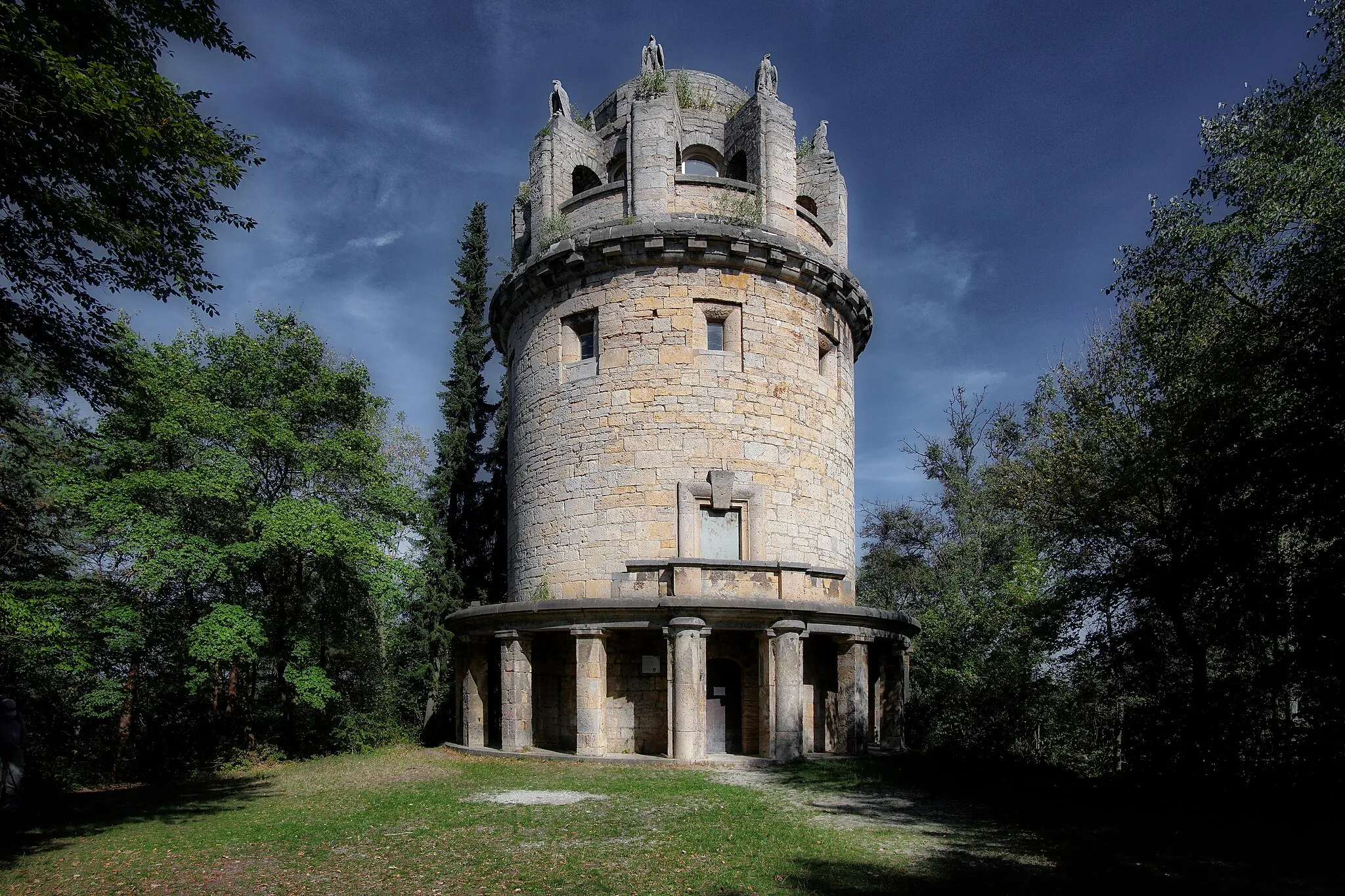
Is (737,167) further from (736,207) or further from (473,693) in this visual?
(473,693)

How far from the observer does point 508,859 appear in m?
7.68

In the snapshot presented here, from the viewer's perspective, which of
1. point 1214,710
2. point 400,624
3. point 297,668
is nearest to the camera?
point 1214,710

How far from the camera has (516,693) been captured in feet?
50.5

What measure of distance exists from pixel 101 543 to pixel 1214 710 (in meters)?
21.0

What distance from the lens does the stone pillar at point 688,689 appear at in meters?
13.7

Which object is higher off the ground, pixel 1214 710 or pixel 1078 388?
pixel 1078 388

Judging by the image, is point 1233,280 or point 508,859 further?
point 1233,280

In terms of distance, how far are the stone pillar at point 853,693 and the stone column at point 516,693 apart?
19.5ft

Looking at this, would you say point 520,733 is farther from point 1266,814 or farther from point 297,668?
point 1266,814

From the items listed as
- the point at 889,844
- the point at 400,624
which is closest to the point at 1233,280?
the point at 889,844

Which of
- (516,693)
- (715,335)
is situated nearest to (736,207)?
(715,335)

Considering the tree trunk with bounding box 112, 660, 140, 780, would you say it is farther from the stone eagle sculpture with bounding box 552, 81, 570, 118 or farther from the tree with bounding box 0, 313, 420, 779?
the stone eagle sculpture with bounding box 552, 81, 570, 118

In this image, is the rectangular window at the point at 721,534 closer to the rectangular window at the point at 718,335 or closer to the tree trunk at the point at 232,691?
the rectangular window at the point at 718,335

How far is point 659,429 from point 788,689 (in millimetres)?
5471
